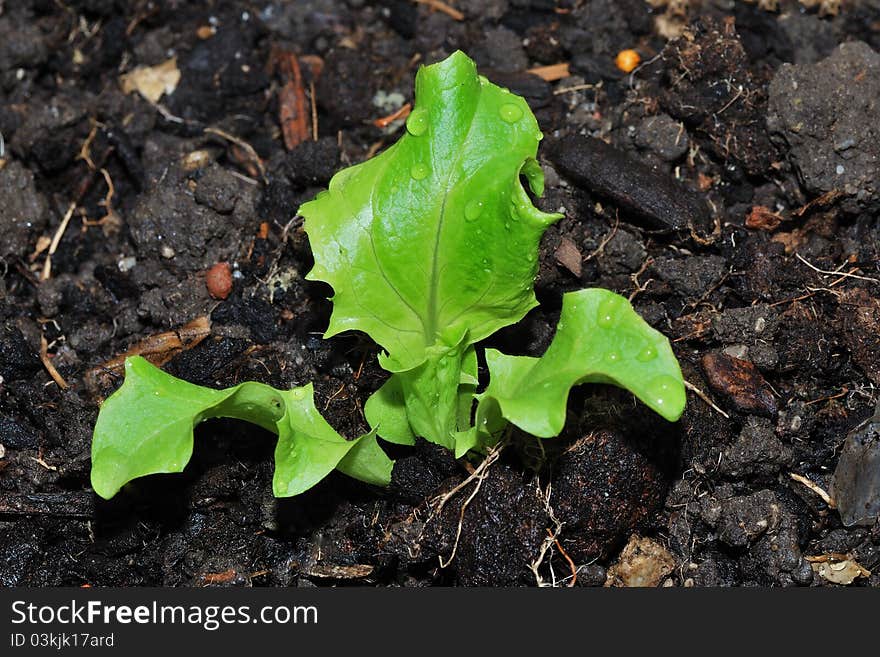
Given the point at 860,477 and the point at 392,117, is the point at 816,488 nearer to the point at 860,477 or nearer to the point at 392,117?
the point at 860,477

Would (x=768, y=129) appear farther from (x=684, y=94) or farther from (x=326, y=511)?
(x=326, y=511)

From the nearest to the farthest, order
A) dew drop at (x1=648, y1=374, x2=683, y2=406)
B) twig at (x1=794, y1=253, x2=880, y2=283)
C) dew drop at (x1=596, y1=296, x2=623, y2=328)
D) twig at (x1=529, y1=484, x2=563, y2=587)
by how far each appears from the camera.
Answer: dew drop at (x1=648, y1=374, x2=683, y2=406) → dew drop at (x1=596, y1=296, x2=623, y2=328) → twig at (x1=529, y1=484, x2=563, y2=587) → twig at (x1=794, y1=253, x2=880, y2=283)

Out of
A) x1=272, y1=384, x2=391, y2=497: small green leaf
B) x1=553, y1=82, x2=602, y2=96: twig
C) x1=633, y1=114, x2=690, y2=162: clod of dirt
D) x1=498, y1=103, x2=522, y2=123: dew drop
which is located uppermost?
x1=498, y1=103, x2=522, y2=123: dew drop

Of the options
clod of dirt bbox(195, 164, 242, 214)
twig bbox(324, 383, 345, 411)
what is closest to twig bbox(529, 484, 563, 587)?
twig bbox(324, 383, 345, 411)

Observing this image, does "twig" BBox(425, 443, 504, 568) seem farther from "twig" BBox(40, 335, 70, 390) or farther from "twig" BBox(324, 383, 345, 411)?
"twig" BBox(40, 335, 70, 390)

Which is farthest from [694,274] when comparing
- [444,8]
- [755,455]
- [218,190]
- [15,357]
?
[15,357]

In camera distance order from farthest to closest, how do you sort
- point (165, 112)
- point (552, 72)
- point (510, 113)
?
point (165, 112)
point (552, 72)
point (510, 113)

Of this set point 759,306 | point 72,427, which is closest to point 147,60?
point 72,427
